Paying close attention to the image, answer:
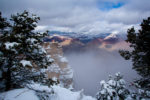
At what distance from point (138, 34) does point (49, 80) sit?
850 centimetres

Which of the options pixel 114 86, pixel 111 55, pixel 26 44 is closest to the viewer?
pixel 26 44

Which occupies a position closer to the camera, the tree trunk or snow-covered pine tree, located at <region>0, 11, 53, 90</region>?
snow-covered pine tree, located at <region>0, 11, 53, 90</region>

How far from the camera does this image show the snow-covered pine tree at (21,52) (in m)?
5.85

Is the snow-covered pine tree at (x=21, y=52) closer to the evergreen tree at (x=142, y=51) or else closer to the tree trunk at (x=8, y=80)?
the tree trunk at (x=8, y=80)

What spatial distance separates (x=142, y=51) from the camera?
7.94m

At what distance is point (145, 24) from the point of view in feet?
25.1

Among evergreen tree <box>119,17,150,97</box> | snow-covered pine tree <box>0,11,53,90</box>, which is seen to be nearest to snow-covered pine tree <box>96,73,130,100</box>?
evergreen tree <box>119,17,150,97</box>

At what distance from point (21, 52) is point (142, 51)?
9501 mm

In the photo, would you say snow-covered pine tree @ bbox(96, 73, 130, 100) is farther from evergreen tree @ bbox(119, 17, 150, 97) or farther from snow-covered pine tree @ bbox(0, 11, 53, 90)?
snow-covered pine tree @ bbox(0, 11, 53, 90)

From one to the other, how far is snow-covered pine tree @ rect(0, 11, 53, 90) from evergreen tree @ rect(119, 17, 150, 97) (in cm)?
746

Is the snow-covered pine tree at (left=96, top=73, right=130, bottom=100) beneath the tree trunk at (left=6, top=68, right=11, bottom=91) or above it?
beneath

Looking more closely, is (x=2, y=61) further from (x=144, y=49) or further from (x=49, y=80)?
Answer: (x=144, y=49)

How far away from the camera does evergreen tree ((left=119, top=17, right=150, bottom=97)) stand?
757 centimetres

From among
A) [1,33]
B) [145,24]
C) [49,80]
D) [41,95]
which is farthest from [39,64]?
[145,24]
